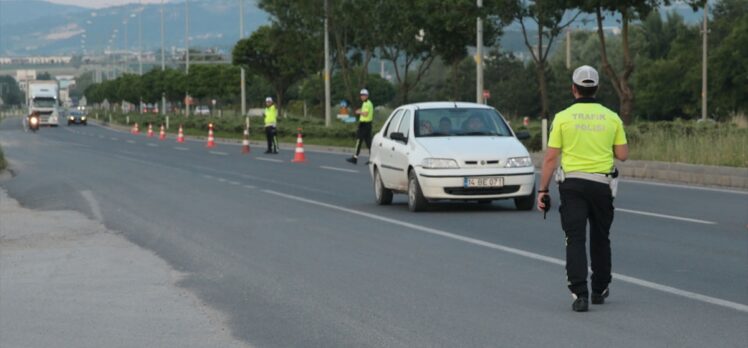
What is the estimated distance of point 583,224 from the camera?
10.0 meters

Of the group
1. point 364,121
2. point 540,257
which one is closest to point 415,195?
point 540,257

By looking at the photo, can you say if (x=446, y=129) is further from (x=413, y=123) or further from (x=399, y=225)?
(x=399, y=225)

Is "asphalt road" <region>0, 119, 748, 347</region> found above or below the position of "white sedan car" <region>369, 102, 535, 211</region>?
below

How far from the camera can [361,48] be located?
2557 inches

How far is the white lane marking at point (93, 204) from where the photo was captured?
784 inches

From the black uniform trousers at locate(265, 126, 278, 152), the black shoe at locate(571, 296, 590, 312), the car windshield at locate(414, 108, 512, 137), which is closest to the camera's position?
the black shoe at locate(571, 296, 590, 312)

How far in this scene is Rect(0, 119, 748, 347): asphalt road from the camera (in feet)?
30.4

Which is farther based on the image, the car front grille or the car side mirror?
the car side mirror

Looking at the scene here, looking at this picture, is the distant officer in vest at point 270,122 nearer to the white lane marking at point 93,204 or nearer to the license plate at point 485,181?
the white lane marking at point 93,204

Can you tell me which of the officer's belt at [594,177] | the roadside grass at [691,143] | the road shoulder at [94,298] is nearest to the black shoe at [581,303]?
the officer's belt at [594,177]

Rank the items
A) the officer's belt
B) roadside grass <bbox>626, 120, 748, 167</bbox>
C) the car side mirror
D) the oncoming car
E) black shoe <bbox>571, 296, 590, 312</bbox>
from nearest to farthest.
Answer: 1. black shoe <bbox>571, 296, 590, 312</bbox>
2. the officer's belt
3. the car side mirror
4. roadside grass <bbox>626, 120, 748, 167</bbox>
5. the oncoming car

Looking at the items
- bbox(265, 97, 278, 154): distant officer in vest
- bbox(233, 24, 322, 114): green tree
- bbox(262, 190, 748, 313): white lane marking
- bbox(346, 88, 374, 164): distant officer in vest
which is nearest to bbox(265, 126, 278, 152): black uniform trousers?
bbox(265, 97, 278, 154): distant officer in vest

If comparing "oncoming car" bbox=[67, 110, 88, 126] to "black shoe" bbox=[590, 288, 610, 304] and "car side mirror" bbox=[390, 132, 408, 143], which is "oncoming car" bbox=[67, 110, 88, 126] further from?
"black shoe" bbox=[590, 288, 610, 304]

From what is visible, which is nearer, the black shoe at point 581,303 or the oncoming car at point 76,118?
the black shoe at point 581,303
